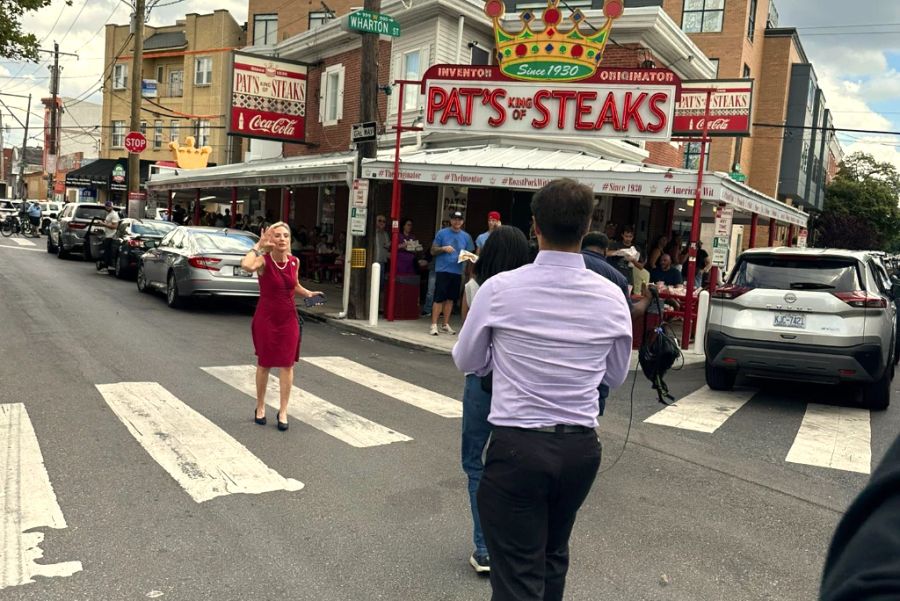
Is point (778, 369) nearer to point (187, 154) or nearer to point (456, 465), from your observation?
point (456, 465)

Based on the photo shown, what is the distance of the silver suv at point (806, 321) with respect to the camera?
816 cm

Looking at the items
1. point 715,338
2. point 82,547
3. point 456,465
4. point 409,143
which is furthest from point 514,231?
point 409,143

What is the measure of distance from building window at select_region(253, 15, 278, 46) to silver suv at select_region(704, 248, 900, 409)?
3537 centimetres

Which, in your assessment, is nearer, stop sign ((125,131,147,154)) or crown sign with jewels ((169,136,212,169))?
stop sign ((125,131,147,154))

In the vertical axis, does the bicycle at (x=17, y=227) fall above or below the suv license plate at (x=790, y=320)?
below

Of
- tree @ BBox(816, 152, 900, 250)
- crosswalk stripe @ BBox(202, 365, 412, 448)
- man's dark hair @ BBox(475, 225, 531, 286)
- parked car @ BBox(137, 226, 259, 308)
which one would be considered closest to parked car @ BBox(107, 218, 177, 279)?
parked car @ BBox(137, 226, 259, 308)

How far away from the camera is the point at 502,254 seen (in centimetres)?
396

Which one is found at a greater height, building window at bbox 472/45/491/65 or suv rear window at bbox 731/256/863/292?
building window at bbox 472/45/491/65

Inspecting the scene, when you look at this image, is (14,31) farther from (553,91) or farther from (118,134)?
(118,134)

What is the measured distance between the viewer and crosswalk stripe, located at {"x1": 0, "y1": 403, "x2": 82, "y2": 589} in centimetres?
379

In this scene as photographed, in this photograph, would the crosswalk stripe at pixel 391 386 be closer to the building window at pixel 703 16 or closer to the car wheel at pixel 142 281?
the car wheel at pixel 142 281

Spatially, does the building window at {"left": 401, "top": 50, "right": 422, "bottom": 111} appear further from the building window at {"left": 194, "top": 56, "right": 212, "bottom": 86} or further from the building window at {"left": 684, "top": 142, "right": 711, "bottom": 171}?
the building window at {"left": 194, "top": 56, "right": 212, "bottom": 86}

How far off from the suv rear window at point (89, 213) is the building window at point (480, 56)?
506 inches

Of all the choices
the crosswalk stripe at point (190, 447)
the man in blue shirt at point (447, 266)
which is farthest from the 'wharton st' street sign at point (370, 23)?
the crosswalk stripe at point (190, 447)
